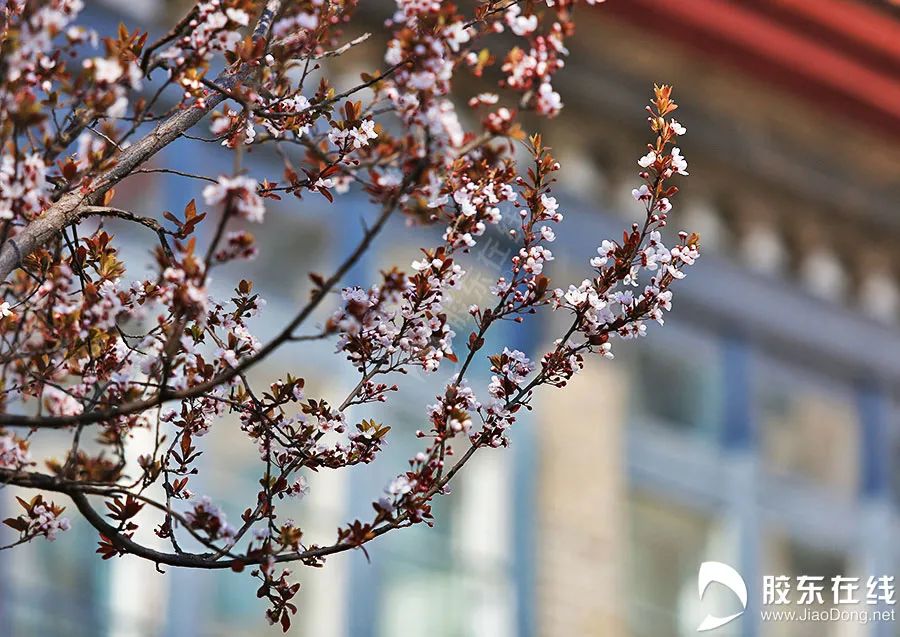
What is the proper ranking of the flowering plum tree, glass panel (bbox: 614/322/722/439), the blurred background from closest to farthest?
1. the flowering plum tree
2. the blurred background
3. glass panel (bbox: 614/322/722/439)

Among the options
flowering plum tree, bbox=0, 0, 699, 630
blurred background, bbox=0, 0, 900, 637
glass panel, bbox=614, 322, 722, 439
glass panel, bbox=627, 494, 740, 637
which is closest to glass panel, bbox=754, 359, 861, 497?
blurred background, bbox=0, 0, 900, 637

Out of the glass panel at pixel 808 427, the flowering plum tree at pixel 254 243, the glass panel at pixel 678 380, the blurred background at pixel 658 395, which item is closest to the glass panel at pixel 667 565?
the blurred background at pixel 658 395

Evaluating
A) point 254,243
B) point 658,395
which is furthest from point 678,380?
point 254,243

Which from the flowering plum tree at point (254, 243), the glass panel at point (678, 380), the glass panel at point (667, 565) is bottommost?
the flowering plum tree at point (254, 243)

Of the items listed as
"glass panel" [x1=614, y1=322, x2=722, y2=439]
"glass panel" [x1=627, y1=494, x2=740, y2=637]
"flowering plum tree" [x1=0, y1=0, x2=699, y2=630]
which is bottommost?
"flowering plum tree" [x1=0, y1=0, x2=699, y2=630]

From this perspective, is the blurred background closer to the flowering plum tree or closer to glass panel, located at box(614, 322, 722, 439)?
glass panel, located at box(614, 322, 722, 439)

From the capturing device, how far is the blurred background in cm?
638

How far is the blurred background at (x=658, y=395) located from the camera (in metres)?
6.38

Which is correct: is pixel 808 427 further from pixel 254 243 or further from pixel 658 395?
pixel 254 243

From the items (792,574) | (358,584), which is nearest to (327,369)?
(358,584)

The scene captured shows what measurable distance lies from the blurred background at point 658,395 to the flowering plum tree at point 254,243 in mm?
3016

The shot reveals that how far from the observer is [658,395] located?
7.82 metres

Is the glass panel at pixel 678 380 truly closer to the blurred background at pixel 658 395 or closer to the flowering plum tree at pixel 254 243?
the blurred background at pixel 658 395

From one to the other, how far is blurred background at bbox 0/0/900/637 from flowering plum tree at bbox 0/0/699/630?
119 inches
